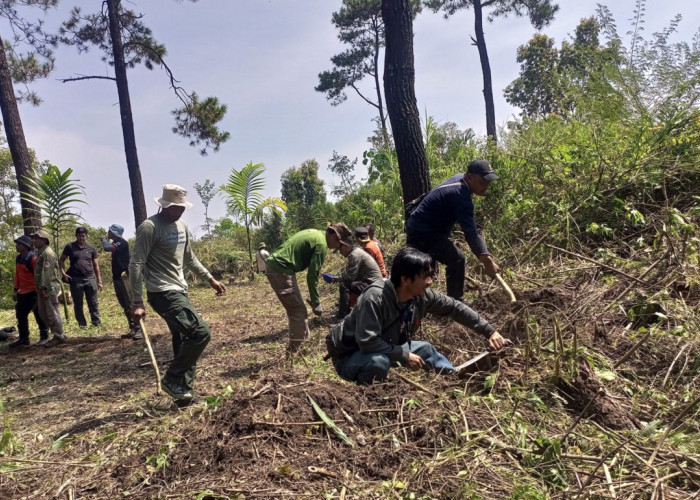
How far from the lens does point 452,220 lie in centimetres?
461

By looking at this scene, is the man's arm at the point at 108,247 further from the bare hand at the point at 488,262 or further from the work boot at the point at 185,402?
the bare hand at the point at 488,262

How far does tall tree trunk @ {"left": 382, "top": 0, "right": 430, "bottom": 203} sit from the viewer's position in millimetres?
6203

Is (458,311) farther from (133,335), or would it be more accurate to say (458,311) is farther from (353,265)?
(133,335)

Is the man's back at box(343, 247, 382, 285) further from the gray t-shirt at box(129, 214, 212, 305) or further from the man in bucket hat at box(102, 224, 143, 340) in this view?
the man in bucket hat at box(102, 224, 143, 340)

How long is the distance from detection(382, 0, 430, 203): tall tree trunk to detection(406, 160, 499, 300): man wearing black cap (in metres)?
1.79

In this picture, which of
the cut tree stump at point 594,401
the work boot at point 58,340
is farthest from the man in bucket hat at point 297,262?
the work boot at point 58,340

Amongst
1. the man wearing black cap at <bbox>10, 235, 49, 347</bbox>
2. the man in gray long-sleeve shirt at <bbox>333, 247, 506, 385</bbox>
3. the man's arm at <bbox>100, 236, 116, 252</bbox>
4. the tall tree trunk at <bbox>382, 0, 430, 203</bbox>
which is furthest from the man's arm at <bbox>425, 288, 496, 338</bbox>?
the man wearing black cap at <bbox>10, 235, 49, 347</bbox>

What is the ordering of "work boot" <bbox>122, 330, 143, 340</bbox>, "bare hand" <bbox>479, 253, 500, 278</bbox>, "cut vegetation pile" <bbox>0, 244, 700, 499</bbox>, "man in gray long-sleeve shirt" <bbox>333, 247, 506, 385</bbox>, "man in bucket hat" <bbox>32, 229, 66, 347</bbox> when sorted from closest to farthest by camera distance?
"cut vegetation pile" <bbox>0, 244, 700, 499</bbox>, "man in gray long-sleeve shirt" <bbox>333, 247, 506, 385</bbox>, "bare hand" <bbox>479, 253, 500, 278</bbox>, "man in bucket hat" <bbox>32, 229, 66, 347</bbox>, "work boot" <bbox>122, 330, 143, 340</bbox>

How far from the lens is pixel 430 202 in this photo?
4539 mm

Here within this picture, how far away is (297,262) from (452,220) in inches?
66.2

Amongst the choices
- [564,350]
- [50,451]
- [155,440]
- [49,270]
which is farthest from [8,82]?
[564,350]

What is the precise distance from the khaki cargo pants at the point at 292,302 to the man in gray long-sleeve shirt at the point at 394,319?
181cm

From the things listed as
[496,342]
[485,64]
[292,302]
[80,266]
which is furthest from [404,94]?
[485,64]

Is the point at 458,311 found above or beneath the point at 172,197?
beneath
